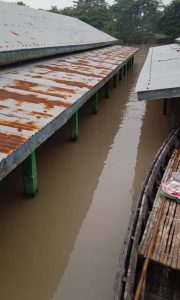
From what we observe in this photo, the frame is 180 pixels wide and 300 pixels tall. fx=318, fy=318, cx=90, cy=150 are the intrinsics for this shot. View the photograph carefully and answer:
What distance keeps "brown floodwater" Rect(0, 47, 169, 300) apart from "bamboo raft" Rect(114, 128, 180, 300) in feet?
2.82

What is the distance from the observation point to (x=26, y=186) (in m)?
6.99

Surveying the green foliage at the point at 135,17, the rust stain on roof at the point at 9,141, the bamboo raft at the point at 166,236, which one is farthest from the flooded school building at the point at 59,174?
the green foliage at the point at 135,17

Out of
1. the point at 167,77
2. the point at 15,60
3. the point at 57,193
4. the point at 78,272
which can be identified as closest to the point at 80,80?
the point at 15,60

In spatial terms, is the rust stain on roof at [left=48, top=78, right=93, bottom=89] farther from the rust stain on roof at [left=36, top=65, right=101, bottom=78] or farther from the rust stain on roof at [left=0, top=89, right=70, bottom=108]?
the rust stain on roof at [left=0, top=89, right=70, bottom=108]

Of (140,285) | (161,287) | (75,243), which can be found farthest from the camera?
(75,243)

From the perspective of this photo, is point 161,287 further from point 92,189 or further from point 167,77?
point 167,77

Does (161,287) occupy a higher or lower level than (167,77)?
lower

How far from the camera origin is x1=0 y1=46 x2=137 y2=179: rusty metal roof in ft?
16.3

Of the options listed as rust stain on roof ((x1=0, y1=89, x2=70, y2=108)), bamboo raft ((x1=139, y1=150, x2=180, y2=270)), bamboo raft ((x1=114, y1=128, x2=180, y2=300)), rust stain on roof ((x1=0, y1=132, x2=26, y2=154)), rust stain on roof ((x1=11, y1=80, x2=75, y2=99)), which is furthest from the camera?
rust stain on roof ((x1=11, y1=80, x2=75, y2=99))

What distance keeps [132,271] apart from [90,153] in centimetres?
604

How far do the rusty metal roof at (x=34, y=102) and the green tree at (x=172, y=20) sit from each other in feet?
140

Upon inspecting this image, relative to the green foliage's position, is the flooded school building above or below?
below

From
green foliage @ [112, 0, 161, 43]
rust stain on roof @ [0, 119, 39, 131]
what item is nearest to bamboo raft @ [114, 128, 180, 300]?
rust stain on roof @ [0, 119, 39, 131]

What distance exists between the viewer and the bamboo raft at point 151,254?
3.91 metres
